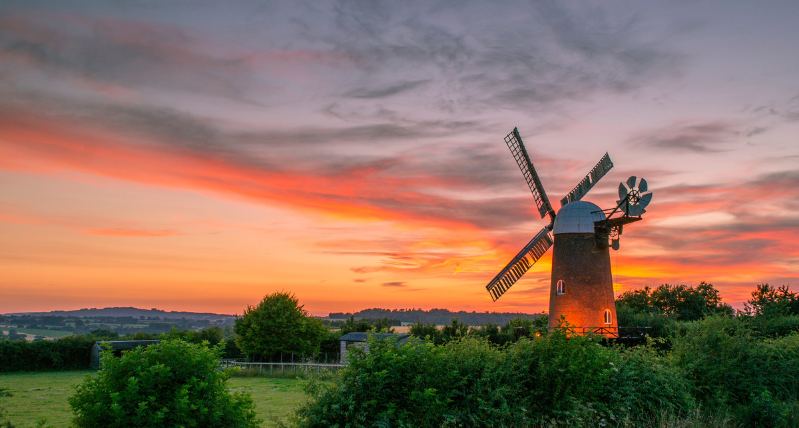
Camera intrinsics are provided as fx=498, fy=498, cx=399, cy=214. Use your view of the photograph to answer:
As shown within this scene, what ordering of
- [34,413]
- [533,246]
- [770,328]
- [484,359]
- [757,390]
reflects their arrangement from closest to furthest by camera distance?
[484,359] → [757,390] → [34,413] → [770,328] → [533,246]

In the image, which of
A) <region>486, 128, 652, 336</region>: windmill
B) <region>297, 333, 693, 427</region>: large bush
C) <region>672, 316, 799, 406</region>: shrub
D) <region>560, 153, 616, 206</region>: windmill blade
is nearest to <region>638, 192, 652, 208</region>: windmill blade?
<region>486, 128, 652, 336</region>: windmill

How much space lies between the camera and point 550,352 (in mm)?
10461

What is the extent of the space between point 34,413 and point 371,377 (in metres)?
17.1

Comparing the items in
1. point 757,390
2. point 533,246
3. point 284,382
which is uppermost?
point 533,246

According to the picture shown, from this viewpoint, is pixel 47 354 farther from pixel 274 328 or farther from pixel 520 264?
pixel 520 264

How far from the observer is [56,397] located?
23141 mm

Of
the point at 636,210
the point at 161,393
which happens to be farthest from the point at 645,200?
the point at 161,393

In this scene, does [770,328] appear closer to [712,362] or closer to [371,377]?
[712,362]

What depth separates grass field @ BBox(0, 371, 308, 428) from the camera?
17.2 m

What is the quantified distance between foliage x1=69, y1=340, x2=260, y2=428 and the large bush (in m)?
1.59

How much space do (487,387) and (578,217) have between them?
20.9 metres

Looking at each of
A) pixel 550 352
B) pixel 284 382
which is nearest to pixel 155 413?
pixel 550 352

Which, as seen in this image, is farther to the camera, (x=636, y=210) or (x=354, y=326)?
(x=354, y=326)

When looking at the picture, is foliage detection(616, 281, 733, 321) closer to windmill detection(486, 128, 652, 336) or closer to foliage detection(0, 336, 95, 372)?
windmill detection(486, 128, 652, 336)
